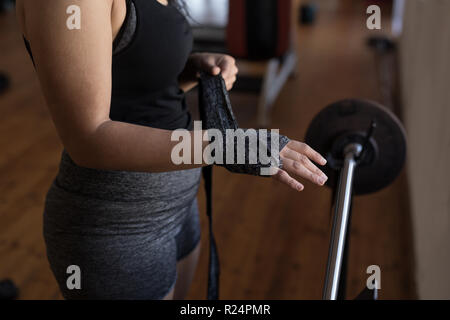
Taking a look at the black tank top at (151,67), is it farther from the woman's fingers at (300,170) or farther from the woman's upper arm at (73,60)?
the woman's fingers at (300,170)

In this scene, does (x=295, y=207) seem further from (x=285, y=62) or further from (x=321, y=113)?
(x=285, y=62)

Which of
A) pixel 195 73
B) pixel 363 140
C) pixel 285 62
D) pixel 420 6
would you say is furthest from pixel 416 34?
pixel 195 73

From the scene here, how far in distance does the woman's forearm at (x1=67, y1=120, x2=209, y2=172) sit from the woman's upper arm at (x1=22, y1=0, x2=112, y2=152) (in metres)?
0.01

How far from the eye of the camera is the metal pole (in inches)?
26.4

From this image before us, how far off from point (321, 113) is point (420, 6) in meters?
1.87

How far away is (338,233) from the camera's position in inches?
29.5

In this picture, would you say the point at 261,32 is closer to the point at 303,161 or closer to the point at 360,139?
the point at 360,139

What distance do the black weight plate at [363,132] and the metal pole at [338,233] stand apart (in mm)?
148

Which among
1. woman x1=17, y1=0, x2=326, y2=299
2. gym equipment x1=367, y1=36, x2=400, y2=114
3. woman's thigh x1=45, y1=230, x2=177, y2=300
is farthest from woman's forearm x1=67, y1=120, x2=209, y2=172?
gym equipment x1=367, y1=36, x2=400, y2=114

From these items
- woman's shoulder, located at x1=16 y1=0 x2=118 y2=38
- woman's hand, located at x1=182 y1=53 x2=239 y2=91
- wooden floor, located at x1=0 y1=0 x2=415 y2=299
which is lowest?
wooden floor, located at x1=0 y1=0 x2=415 y2=299

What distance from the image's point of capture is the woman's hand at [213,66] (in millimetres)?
930

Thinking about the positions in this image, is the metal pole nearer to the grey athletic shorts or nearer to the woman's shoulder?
the grey athletic shorts

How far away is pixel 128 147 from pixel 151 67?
0.58 ft

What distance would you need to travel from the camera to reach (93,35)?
22.4 inches
